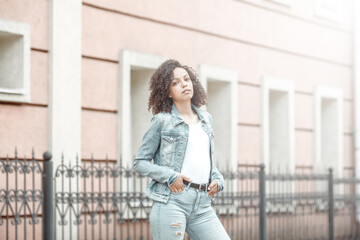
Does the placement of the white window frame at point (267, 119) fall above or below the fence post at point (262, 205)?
above

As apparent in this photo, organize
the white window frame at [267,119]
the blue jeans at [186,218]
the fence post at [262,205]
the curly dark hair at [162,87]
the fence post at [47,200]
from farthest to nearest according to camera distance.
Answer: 1. the white window frame at [267,119]
2. the fence post at [262,205]
3. the fence post at [47,200]
4. the curly dark hair at [162,87]
5. the blue jeans at [186,218]

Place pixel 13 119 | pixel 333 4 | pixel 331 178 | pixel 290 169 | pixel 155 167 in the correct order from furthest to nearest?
1. pixel 333 4
2. pixel 290 169
3. pixel 331 178
4. pixel 13 119
5. pixel 155 167

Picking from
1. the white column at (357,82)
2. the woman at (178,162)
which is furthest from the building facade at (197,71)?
the woman at (178,162)

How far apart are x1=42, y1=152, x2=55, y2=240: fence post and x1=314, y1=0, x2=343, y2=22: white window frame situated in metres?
8.27

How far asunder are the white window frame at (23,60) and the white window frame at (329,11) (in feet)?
23.9

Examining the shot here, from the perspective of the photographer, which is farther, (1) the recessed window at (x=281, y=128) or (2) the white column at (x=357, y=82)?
(2) the white column at (x=357, y=82)

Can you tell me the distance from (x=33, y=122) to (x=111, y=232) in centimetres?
183

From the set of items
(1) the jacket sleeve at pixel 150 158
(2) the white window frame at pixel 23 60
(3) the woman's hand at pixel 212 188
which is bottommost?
(3) the woman's hand at pixel 212 188

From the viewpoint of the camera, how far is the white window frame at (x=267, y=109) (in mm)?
13164

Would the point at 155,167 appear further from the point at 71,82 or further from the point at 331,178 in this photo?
the point at 331,178

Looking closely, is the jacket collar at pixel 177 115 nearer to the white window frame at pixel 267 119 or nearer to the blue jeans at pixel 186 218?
the blue jeans at pixel 186 218

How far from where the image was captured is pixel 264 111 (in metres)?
13.2

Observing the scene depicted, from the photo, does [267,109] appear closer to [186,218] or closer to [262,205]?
[262,205]

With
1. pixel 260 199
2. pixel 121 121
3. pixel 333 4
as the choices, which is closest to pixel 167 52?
pixel 121 121
